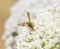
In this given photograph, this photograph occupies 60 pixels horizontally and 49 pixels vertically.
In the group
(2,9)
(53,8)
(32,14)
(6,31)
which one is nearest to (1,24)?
(2,9)

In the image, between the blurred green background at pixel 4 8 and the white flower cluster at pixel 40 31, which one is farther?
the blurred green background at pixel 4 8

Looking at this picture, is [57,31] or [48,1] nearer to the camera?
[57,31]

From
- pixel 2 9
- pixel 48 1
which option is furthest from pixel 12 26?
pixel 2 9

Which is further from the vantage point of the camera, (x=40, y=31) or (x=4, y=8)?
(x=4, y=8)

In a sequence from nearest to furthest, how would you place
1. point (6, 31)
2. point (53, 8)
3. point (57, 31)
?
point (57, 31)
point (53, 8)
point (6, 31)

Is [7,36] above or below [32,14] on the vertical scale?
below

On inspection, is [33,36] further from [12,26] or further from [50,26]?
[12,26]

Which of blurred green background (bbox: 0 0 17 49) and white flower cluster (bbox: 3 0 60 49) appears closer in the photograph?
white flower cluster (bbox: 3 0 60 49)

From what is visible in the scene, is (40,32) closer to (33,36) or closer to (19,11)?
(33,36)

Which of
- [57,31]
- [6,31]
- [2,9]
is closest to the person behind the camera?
[57,31]
